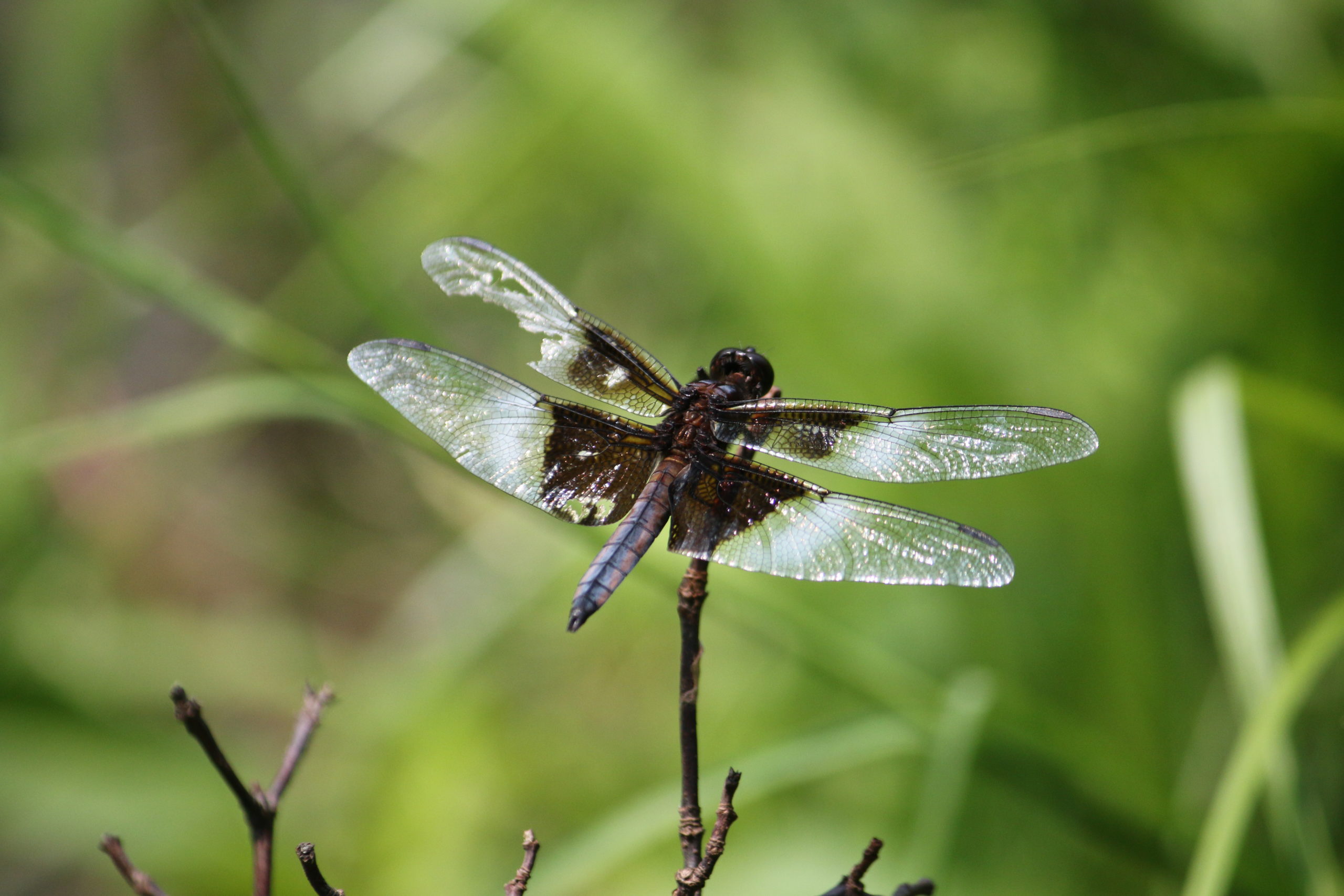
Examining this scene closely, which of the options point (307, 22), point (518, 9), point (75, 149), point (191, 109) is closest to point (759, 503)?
point (518, 9)

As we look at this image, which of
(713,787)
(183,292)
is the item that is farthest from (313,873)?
(183,292)

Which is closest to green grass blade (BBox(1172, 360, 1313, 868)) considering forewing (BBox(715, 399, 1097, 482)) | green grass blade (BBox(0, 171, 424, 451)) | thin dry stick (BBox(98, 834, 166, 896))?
forewing (BBox(715, 399, 1097, 482))

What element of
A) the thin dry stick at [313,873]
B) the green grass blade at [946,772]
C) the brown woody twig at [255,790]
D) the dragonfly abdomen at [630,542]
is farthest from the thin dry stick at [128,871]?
the green grass blade at [946,772]

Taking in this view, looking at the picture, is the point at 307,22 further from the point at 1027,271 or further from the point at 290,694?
the point at 1027,271

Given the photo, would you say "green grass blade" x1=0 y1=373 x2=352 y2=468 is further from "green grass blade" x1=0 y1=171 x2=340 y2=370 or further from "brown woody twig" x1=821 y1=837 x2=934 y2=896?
"brown woody twig" x1=821 y1=837 x2=934 y2=896

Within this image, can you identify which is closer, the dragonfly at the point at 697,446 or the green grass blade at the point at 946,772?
the dragonfly at the point at 697,446

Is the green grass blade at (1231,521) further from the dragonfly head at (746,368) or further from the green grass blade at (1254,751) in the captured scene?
the dragonfly head at (746,368)
